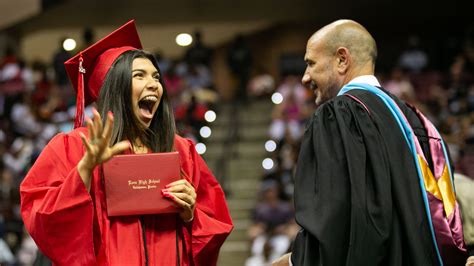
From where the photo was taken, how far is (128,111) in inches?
180

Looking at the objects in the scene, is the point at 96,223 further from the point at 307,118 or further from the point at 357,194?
the point at 307,118

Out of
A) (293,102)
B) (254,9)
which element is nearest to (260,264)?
(293,102)

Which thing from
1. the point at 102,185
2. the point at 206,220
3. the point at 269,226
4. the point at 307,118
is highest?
the point at 102,185

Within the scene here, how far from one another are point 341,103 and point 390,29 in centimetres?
1581

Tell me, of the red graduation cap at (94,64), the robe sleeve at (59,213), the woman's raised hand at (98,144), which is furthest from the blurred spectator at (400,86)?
the woman's raised hand at (98,144)

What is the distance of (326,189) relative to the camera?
4.29 m

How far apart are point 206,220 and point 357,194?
0.78 m

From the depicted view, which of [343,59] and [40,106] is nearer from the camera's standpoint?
[343,59]

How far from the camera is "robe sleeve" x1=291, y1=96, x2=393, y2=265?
422cm

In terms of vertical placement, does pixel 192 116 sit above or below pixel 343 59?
below

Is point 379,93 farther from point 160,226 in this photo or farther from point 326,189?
point 160,226

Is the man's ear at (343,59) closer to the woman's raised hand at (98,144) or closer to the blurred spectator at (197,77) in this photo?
the woman's raised hand at (98,144)

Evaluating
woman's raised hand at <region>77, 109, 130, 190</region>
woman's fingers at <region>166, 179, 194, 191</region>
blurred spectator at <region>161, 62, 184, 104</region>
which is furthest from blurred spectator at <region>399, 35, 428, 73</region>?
woman's raised hand at <region>77, 109, 130, 190</region>

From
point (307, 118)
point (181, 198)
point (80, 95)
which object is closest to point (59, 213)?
point (181, 198)
